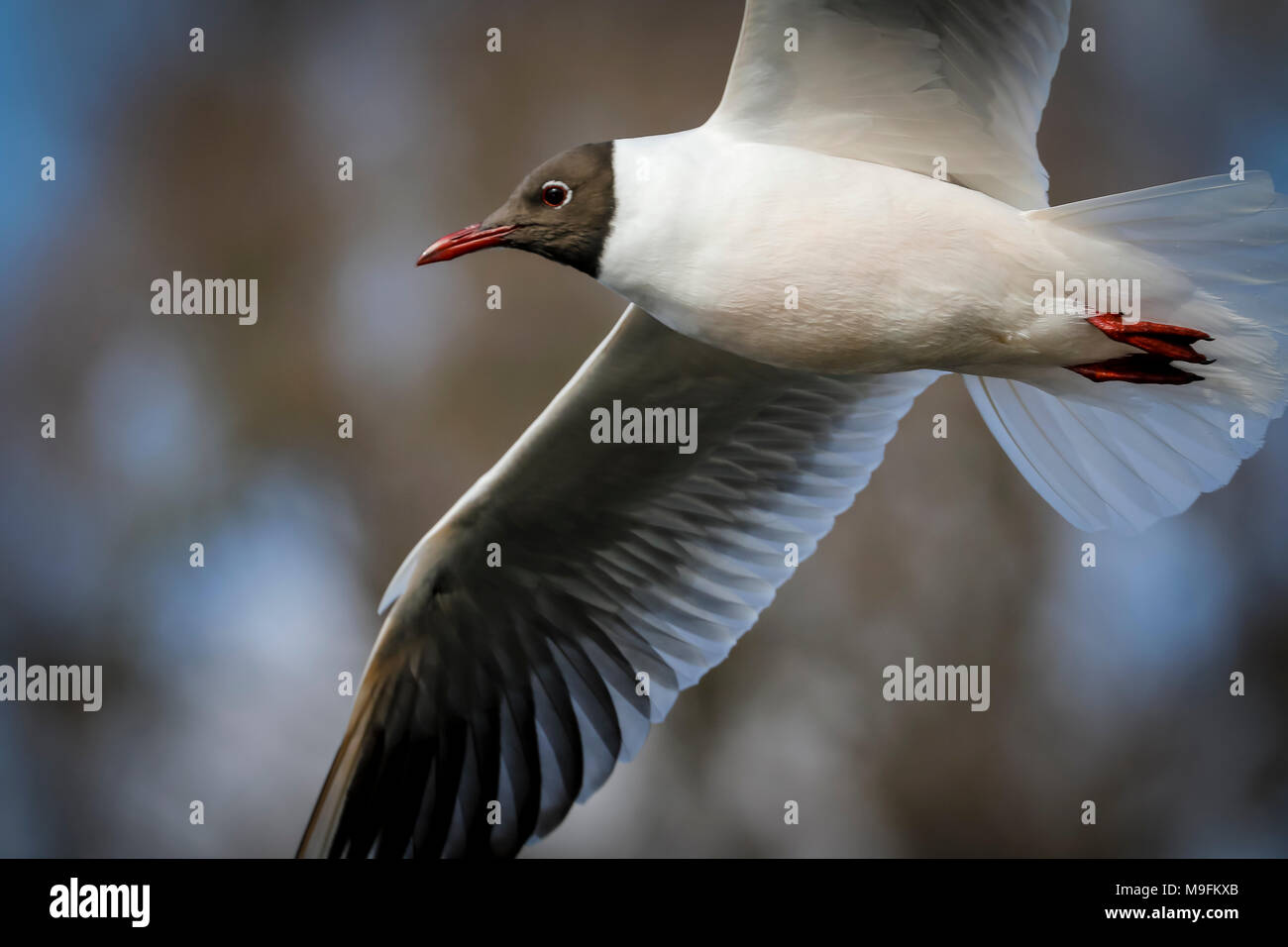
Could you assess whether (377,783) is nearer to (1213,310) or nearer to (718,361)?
(718,361)

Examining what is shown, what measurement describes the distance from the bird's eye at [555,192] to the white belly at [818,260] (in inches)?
2.8

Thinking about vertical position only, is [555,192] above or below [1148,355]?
above

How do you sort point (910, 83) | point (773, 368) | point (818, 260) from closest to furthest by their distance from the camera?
point (818, 260)
point (910, 83)
point (773, 368)

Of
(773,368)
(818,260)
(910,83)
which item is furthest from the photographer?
(773,368)

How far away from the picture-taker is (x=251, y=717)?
9.36 ft

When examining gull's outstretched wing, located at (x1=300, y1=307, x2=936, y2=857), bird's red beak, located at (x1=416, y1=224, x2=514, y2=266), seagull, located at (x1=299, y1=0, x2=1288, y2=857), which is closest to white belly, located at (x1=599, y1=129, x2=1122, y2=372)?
seagull, located at (x1=299, y1=0, x2=1288, y2=857)

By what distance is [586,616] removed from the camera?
214 cm

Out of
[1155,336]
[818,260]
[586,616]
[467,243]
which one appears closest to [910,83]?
[818,260]

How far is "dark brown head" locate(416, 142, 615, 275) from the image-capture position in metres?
1.59

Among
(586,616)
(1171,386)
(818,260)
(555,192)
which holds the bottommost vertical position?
(586,616)

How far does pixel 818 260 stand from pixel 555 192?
1.09 ft

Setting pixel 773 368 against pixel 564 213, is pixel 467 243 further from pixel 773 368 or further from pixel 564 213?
pixel 773 368

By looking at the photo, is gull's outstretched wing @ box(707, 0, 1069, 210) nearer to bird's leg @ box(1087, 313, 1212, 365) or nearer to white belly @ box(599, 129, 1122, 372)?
white belly @ box(599, 129, 1122, 372)

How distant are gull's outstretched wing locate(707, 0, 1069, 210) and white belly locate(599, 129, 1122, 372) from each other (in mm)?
92
